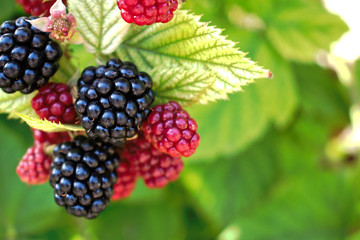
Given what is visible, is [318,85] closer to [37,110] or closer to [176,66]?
[176,66]

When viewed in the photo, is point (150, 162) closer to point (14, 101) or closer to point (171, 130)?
point (171, 130)

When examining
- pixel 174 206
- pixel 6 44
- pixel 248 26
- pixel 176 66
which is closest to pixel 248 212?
pixel 174 206

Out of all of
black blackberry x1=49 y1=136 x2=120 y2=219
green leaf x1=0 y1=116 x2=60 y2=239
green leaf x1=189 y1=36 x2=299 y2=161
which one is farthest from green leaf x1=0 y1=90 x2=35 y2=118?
green leaf x1=0 y1=116 x2=60 y2=239

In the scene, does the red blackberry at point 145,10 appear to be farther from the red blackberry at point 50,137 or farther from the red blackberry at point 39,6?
the red blackberry at point 50,137

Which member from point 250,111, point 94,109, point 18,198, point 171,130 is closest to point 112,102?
point 94,109

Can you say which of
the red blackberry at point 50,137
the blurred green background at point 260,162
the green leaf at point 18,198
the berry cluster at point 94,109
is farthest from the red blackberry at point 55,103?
the green leaf at point 18,198

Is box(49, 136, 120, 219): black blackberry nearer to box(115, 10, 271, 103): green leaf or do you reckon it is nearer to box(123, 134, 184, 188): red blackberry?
box(123, 134, 184, 188): red blackberry
